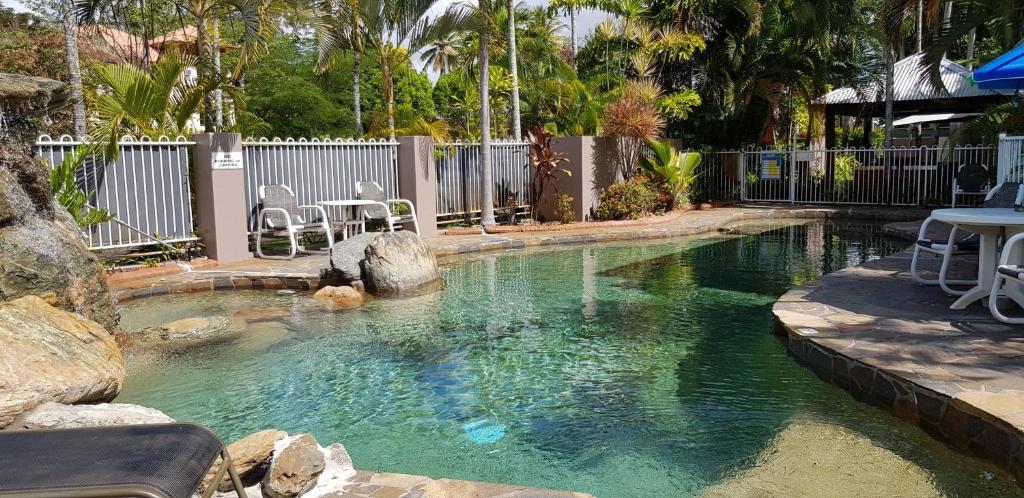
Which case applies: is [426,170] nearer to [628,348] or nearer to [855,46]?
[628,348]

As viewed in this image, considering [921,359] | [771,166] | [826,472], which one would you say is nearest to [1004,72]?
[921,359]

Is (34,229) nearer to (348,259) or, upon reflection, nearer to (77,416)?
(77,416)

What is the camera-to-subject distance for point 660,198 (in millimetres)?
17062

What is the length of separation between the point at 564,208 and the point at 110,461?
1367 centimetres

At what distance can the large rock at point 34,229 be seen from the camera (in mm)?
5797

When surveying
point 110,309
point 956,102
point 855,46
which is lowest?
point 110,309

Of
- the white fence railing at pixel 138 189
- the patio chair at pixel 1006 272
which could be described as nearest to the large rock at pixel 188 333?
the white fence railing at pixel 138 189

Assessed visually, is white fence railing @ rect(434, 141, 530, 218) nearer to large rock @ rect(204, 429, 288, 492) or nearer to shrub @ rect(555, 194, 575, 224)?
shrub @ rect(555, 194, 575, 224)

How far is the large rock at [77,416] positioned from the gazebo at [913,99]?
17.9m

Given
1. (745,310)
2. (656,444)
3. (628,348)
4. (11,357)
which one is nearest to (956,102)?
(745,310)

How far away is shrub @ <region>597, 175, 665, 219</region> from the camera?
15.9 meters

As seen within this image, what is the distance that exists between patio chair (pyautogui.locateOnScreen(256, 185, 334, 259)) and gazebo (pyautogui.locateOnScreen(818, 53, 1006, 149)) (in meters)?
13.9

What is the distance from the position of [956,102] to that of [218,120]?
684 inches

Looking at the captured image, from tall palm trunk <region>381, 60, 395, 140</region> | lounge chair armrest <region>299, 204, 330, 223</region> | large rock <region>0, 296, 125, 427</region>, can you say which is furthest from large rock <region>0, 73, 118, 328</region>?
tall palm trunk <region>381, 60, 395, 140</region>
